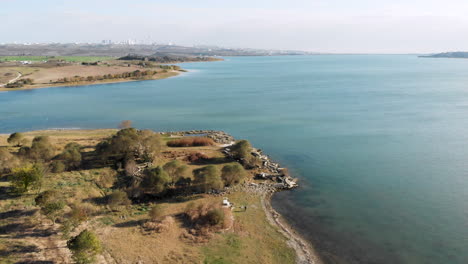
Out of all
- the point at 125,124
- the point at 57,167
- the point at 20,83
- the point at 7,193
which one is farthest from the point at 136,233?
the point at 20,83

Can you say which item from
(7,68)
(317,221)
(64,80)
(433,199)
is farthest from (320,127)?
(7,68)

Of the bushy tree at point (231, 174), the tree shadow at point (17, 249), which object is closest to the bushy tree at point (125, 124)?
the bushy tree at point (231, 174)

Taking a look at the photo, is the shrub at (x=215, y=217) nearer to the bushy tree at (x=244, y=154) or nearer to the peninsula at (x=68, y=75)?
the bushy tree at (x=244, y=154)

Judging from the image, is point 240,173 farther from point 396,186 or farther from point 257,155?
point 396,186

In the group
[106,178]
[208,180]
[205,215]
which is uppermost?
[208,180]

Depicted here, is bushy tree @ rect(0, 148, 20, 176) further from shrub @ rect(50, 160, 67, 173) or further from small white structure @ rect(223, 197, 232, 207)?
small white structure @ rect(223, 197, 232, 207)

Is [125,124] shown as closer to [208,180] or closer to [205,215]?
[208,180]
